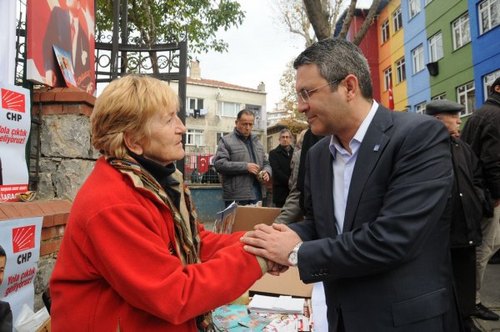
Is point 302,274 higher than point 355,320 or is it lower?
higher

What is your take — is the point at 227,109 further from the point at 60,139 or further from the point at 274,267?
the point at 274,267

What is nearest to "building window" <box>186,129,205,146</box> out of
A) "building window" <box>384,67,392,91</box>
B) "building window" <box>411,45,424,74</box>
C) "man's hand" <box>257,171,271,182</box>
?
"building window" <box>384,67,392,91</box>

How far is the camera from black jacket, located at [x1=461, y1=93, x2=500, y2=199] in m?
3.95

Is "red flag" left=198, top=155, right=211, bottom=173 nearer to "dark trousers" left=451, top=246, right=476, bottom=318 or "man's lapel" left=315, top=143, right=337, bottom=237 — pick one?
"dark trousers" left=451, top=246, right=476, bottom=318

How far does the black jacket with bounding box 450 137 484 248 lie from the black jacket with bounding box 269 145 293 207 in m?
2.12

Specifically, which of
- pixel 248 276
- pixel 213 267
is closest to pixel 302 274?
pixel 248 276

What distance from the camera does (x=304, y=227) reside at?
2023 mm

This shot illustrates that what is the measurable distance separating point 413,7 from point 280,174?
69.1 feet

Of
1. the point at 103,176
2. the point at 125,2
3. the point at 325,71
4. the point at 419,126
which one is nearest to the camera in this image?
the point at 103,176

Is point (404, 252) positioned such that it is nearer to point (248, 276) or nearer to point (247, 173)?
point (248, 276)

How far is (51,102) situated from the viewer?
3328 millimetres

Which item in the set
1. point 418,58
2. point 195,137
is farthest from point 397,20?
point 195,137

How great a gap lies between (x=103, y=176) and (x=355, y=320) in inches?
45.0

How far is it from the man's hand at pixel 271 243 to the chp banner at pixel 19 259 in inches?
60.0
